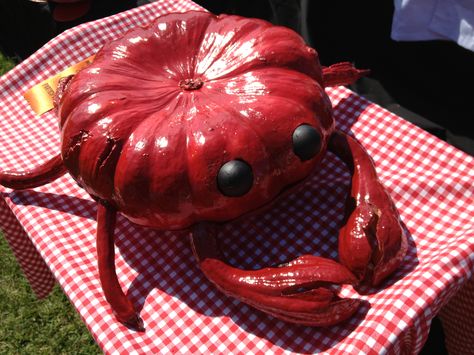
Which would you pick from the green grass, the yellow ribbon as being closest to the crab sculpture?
the yellow ribbon

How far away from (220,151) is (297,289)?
28 centimetres

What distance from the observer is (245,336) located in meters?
0.98

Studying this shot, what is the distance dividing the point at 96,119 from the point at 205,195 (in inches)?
10.4

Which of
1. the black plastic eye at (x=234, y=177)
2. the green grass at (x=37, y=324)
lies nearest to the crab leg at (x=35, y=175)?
the black plastic eye at (x=234, y=177)

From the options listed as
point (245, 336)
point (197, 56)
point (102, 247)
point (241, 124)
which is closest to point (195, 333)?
point (245, 336)

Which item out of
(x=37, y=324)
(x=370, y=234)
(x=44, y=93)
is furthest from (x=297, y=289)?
(x=37, y=324)

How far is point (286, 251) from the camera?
1113mm

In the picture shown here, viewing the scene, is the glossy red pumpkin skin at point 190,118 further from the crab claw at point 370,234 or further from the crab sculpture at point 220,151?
the crab claw at point 370,234

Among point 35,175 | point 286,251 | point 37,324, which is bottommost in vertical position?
point 37,324

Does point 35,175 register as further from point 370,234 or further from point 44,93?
point 370,234

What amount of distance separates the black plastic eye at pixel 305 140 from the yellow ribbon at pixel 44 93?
908mm

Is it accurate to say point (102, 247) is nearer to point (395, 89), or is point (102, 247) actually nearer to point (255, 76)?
point (255, 76)

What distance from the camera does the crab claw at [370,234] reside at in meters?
0.93

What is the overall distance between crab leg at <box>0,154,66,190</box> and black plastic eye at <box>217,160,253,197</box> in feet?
1.64
